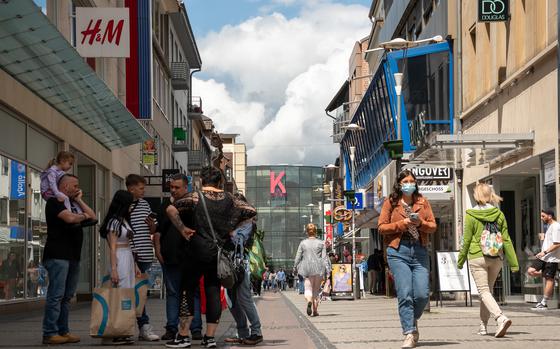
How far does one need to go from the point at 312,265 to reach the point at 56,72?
18.9 feet

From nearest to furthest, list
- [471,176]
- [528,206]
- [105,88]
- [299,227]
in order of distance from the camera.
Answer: [105,88] < [528,206] < [471,176] < [299,227]

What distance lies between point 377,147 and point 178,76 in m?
12.5

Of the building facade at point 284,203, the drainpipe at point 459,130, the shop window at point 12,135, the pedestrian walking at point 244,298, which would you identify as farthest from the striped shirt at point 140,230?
the building facade at point 284,203

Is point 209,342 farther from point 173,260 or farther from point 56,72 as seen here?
point 56,72

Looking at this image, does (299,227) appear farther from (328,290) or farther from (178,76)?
(328,290)

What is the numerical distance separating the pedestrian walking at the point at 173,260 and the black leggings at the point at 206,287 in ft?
0.86

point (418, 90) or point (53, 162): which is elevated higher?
point (418, 90)

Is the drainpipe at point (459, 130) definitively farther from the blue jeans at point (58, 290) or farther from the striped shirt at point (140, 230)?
the blue jeans at point (58, 290)

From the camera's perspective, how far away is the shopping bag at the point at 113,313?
38.4ft

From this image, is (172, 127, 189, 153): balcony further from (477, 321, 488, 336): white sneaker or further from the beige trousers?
the beige trousers

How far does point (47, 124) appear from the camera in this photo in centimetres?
2278

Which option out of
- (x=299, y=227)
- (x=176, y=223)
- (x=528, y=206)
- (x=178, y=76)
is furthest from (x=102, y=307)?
(x=299, y=227)

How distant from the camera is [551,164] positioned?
20.5 m

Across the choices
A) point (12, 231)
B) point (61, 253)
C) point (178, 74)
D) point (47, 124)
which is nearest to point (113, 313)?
point (61, 253)
